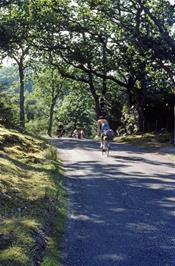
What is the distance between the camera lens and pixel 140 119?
41.0 metres

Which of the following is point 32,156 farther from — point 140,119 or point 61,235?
point 140,119

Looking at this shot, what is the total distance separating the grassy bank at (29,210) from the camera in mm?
6766

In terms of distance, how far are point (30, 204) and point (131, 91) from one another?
110ft

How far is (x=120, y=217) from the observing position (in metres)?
9.42

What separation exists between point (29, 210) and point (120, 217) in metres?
1.77

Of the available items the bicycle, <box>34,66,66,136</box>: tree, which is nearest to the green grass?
the bicycle

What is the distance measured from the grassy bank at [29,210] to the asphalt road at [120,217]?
27 cm

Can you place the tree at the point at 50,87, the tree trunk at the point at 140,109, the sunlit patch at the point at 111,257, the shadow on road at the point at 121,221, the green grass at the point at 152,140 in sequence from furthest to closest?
the tree at the point at 50,87 < the tree trunk at the point at 140,109 < the green grass at the point at 152,140 < the shadow on road at the point at 121,221 < the sunlit patch at the point at 111,257

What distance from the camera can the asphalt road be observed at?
7082mm

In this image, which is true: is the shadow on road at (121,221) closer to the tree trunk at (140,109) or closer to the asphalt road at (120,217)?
the asphalt road at (120,217)

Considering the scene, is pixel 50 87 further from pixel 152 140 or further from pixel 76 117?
pixel 152 140

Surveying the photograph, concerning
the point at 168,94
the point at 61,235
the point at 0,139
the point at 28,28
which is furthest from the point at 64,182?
the point at 168,94

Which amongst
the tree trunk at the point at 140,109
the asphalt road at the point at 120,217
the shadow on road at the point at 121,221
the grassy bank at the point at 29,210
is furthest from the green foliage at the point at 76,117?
the shadow on road at the point at 121,221

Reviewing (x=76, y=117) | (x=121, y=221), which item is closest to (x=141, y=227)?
Result: (x=121, y=221)
